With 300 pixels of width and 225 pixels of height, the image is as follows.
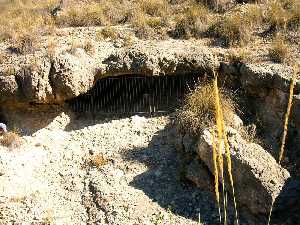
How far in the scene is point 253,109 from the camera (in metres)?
10.1

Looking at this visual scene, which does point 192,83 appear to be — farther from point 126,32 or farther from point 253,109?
point 126,32

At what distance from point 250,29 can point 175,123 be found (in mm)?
3091

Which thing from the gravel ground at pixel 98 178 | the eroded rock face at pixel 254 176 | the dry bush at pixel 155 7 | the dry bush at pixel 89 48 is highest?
the dry bush at pixel 155 7

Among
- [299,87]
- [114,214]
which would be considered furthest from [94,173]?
[299,87]

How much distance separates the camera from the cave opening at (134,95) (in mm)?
11031

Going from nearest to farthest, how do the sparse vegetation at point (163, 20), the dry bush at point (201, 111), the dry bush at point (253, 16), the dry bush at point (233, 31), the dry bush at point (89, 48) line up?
the dry bush at point (201, 111), the dry bush at point (89, 48), the dry bush at point (233, 31), the sparse vegetation at point (163, 20), the dry bush at point (253, 16)

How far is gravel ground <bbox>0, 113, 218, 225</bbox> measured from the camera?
27.5 feet

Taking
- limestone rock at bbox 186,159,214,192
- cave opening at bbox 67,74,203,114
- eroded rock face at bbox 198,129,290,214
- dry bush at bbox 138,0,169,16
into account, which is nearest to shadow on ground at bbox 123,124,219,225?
limestone rock at bbox 186,159,214,192

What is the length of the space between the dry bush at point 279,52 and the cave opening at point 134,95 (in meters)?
1.79

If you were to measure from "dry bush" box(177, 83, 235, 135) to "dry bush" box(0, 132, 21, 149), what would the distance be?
3.44 m

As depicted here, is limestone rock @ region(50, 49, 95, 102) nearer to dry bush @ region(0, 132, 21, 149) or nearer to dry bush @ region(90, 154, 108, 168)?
dry bush @ region(0, 132, 21, 149)

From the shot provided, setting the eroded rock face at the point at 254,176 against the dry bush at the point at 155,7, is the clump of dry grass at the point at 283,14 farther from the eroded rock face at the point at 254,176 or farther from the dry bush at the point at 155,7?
the eroded rock face at the point at 254,176

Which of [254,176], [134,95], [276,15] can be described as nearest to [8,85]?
[134,95]

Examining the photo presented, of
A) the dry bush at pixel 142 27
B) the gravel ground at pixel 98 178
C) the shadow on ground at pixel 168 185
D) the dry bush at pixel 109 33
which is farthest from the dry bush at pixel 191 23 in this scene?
the shadow on ground at pixel 168 185
